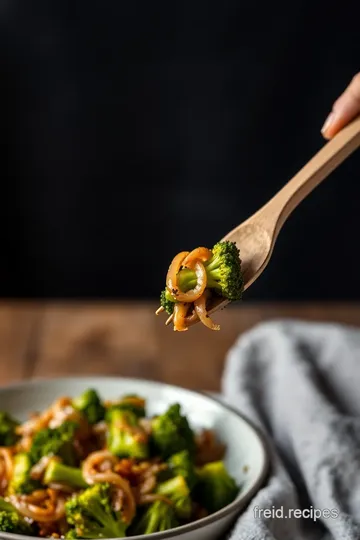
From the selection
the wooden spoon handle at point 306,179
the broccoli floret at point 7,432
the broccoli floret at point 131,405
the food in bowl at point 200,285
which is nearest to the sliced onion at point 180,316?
the food in bowl at point 200,285

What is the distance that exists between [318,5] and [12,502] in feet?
9.60

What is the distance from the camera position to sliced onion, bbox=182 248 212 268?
1359 mm

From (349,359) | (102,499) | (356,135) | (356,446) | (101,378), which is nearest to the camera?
(102,499)

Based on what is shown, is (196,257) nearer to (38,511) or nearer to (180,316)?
(180,316)

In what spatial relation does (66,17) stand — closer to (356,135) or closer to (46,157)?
(46,157)

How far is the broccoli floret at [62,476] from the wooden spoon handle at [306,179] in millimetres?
551

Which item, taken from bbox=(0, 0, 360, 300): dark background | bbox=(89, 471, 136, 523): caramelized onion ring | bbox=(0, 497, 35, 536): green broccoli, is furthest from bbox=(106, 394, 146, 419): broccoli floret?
bbox=(0, 0, 360, 300): dark background

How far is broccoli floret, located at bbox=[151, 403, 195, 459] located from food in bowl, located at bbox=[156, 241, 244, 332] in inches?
13.4

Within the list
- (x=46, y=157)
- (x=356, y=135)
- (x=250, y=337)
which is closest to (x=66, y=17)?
(x=46, y=157)

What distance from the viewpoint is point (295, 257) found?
3.99 meters

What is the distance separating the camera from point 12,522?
1.35m

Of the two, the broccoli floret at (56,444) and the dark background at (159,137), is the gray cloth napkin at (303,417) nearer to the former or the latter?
the broccoli floret at (56,444)

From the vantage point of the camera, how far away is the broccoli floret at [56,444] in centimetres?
154

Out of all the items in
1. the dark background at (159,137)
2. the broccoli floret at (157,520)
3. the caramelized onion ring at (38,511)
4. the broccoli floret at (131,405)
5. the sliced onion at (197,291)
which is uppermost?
the dark background at (159,137)
